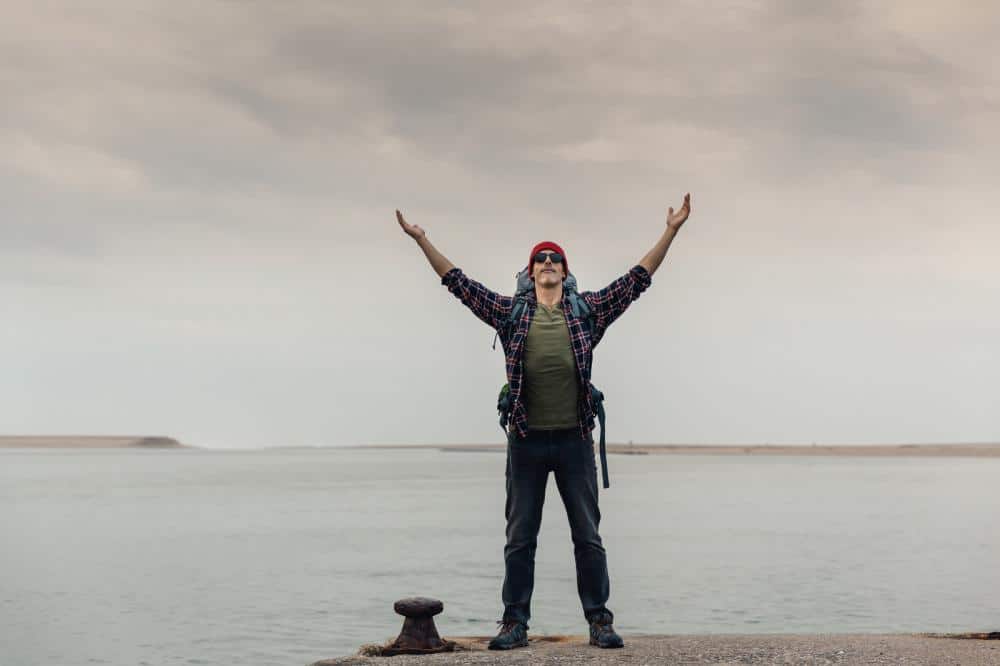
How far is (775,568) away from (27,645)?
18.7 m

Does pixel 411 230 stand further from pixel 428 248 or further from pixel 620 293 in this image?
pixel 620 293

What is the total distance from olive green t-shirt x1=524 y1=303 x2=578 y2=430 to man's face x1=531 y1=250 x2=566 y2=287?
452 millimetres

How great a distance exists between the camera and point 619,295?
809 centimetres

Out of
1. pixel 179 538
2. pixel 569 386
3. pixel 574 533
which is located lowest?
pixel 179 538

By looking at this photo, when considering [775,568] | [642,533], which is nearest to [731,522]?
[642,533]

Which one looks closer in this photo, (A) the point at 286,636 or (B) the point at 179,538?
(A) the point at 286,636

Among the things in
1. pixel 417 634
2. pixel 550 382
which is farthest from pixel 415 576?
pixel 550 382

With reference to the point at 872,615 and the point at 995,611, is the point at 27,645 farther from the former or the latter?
the point at 995,611

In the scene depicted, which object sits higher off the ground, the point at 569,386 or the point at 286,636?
the point at 569,386

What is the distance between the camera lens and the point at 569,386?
7840mm

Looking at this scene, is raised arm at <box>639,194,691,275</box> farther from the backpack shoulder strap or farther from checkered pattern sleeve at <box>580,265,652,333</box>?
the backpack shoulder strap

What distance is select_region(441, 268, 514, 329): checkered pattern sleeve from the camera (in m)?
8.06

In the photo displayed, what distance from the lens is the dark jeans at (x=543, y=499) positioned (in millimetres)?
7895

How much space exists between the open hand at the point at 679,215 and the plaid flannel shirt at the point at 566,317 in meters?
0.51
